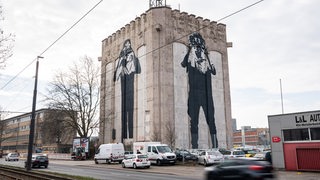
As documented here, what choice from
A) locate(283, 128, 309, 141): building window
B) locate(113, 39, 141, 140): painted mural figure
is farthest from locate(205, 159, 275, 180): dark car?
locate(113, 39, 141, 140): painted mural figure

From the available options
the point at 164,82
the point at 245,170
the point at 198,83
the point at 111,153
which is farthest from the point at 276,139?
the point at 198,83

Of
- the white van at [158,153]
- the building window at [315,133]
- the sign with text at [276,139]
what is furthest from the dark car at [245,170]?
the white van at [158,153]

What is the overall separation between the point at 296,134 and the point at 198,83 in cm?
3408

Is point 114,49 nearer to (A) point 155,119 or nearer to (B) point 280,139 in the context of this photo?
(A) point 155,119

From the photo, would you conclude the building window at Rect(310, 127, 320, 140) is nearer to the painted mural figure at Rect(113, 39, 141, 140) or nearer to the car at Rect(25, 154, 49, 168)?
the car at Rect(25, 154, 49, 168)

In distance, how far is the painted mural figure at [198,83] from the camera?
5619 cm

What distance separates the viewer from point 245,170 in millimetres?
12383

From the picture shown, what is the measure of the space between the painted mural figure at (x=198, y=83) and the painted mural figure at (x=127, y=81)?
9921mm

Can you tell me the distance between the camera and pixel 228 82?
63438 millimetres

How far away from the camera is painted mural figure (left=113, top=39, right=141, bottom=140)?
58625 mm

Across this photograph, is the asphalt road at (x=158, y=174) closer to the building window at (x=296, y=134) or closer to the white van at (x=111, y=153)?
the building window at (x=296, y=134)

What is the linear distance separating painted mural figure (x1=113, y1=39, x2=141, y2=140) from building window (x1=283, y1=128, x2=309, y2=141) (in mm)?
35635

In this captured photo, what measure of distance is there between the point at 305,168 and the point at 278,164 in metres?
2.24

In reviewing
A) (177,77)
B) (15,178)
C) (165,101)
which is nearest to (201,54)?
(177,77)
